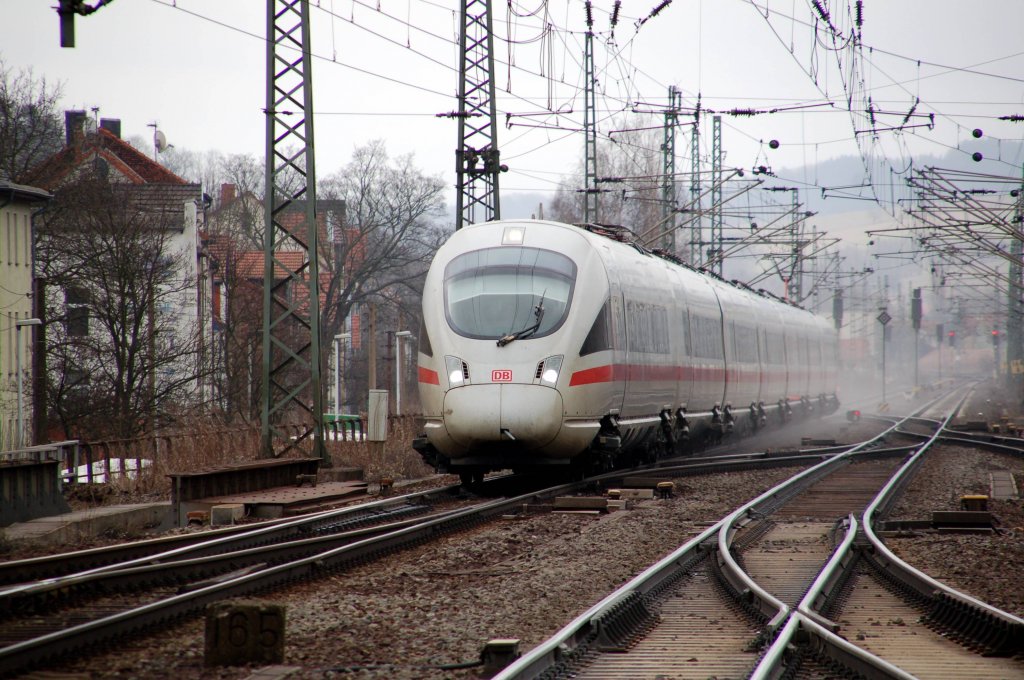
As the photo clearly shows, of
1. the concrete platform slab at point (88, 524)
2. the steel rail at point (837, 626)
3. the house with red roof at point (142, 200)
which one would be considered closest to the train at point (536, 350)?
the concrete platform slab at point (88, 524)

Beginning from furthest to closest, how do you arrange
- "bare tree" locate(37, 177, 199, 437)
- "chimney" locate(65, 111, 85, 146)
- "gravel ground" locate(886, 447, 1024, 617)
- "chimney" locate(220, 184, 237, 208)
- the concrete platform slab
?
1. "chimney" locate(220, 184, 237, 208)
2. "chimney" locate(65, 111, 85, 146)
3. "bare tree" locate(37, 177, 199, 437)
4. the concrete platform slab
5. "gravel ground" locate(886, 447, 1024, 617)

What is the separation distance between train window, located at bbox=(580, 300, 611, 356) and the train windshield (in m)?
0.48

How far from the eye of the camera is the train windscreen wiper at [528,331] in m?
14.1

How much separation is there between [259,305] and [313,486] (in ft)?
73.2

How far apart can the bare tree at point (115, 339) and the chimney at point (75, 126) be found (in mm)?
9567

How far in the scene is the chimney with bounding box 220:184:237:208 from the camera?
64875mm

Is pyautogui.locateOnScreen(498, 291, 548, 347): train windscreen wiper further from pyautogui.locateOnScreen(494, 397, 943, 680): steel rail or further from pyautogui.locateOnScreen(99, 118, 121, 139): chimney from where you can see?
pyautogui.locateOnScreen(99, 118, 121, 139): chimney

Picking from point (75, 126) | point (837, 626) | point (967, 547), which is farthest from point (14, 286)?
point (837, 626)

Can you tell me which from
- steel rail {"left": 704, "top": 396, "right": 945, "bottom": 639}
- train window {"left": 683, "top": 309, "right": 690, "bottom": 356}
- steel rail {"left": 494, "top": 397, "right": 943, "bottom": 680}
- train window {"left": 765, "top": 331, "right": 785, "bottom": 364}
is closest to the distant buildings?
train window {"left": 683, "top": 309, "right": 690, "bottom": 356}

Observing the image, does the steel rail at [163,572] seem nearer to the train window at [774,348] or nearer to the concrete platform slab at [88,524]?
the concrete platform slab at [88,524]

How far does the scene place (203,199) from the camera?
50188 mm

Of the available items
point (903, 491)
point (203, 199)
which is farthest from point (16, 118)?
point (903, 491)

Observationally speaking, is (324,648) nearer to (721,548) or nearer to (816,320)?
(721,548)

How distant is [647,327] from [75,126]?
3018 centimetres
